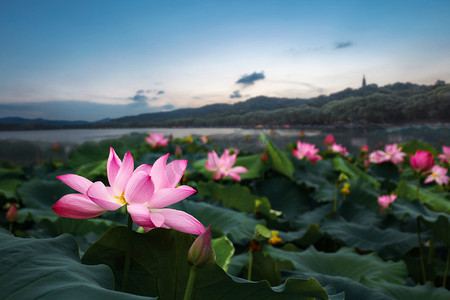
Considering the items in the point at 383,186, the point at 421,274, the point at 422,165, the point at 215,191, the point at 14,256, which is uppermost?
the point at 14,256

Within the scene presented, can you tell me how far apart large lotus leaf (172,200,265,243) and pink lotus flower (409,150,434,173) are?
1.06m

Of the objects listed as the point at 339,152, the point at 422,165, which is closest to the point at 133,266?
the point at 422,165

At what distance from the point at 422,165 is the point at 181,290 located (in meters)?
1.69

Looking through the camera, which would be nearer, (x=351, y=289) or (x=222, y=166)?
(x=351, y=289)

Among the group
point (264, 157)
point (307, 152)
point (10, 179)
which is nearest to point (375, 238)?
point (264, 157)

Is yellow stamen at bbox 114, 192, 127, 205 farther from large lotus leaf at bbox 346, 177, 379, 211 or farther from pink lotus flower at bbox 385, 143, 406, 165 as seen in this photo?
pink lotus flower at bbox 385, 143, 406, 165

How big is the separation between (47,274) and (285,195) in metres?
1.97

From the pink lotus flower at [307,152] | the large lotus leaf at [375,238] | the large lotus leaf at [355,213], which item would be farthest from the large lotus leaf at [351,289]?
the pink lotus flower at [307,152]

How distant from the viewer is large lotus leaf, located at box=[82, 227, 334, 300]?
0.40 metres

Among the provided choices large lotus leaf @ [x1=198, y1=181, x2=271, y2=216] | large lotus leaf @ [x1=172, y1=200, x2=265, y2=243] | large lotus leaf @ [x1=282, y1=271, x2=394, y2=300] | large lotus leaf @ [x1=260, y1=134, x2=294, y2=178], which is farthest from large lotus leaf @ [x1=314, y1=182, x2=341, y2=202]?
large lotus leaf @ [x1=282, y1=271, x2=394, y2=300]

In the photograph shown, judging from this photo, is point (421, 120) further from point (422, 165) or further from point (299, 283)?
point (299, 283)

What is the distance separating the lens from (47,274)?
0.34 metres

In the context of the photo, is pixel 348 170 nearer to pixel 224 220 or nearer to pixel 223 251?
pixel 224 220

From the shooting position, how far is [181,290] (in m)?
0.44
